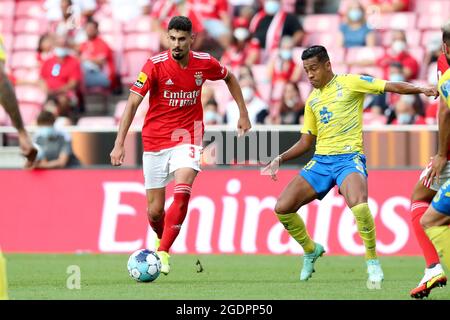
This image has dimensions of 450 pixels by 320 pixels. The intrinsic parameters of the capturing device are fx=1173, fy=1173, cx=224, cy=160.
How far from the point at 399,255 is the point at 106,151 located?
4.29 m

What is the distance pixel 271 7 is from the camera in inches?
788

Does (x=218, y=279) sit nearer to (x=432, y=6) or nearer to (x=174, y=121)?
(x=174, y=121)

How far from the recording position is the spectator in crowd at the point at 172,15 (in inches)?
781

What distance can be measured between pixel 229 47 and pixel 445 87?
1106cm

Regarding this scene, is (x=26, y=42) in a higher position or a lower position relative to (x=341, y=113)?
higher

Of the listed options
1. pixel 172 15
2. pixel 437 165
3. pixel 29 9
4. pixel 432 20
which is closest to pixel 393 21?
pixel 432 20

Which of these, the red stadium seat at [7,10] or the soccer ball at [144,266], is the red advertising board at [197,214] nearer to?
the soccer ball at [144,266]

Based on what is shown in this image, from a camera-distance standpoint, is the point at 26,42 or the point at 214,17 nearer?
the point at 214,17

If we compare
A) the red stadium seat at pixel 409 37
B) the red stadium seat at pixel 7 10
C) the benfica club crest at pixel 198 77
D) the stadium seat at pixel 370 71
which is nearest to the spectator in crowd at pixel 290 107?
the stadium seat at pixel 370 71

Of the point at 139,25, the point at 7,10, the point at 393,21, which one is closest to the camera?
the point at 393,21

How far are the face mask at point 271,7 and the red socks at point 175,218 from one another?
28.4 ft

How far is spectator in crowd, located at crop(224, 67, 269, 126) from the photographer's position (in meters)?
17.9

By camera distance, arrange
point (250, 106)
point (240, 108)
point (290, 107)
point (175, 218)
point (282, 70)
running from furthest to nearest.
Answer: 1. point (282, 70)
2. point (250, 106)
3. point (290, 107)
4. point (240, 108)
5. point (175, 218)

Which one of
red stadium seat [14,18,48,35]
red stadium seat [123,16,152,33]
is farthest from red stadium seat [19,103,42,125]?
red stadium seat [14,18,48,35]
